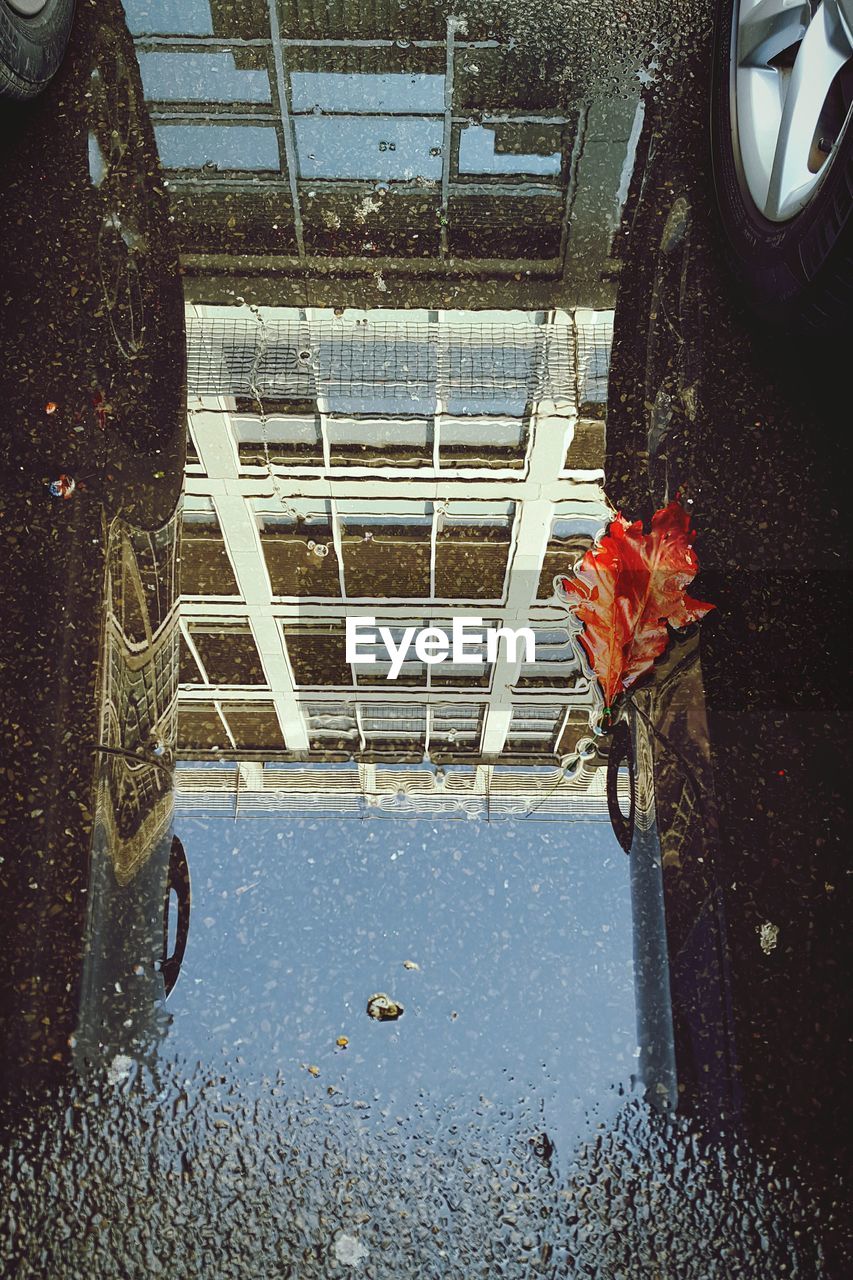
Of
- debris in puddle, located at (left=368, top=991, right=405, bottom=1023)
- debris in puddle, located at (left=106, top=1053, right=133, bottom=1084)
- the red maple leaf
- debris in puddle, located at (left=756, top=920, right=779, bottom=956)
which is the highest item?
the red maple leaf

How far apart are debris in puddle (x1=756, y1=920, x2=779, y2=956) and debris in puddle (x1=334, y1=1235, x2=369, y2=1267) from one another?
945 millimetres

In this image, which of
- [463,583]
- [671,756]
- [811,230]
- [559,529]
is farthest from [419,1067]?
[811,230]

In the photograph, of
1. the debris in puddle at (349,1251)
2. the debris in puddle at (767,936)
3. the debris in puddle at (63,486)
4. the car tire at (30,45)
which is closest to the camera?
the debris in puddle at (349,1251)

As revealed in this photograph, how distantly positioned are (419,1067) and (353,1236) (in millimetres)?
297

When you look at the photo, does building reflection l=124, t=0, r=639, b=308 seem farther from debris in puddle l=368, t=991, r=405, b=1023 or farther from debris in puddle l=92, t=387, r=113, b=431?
debris in puddle l=368, t=991, r=405, b=1023

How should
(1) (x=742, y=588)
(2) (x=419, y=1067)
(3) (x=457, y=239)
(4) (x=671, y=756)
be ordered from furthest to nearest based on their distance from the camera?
1. (3) (x=457, y=239)
2. (1) (x=742, y=588)
3. (4) (x=671, y=756)
4. (2) (x=419, y=1067)

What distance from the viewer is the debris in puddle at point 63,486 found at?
7.02ft

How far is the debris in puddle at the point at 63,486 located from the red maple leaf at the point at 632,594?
121 cm

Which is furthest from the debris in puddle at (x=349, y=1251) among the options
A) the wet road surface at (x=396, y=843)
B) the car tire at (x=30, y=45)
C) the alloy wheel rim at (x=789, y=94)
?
the car tire at (x=30, y=45)

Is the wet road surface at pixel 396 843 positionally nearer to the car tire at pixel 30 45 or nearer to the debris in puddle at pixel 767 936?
the debris in puddle at pixel 767 936

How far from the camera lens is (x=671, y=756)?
1.96 meters

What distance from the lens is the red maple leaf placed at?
203 cm

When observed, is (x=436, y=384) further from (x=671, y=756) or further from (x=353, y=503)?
(x=671, y=756)

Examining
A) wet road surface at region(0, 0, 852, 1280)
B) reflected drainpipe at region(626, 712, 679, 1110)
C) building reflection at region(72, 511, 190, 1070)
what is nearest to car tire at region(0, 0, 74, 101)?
wet road surface at region(0, 0, 852, 1280)
